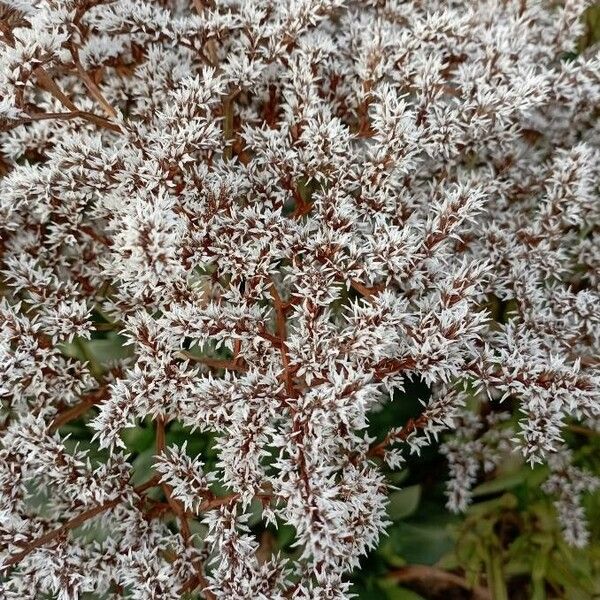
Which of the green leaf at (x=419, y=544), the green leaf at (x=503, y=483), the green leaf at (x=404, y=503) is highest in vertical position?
Answer: the green leaf at (x=503, y=483)

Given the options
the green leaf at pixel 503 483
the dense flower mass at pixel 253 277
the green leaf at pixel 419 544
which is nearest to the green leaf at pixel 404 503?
the green leaf at pixel 419 544

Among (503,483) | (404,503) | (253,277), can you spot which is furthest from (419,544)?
(253,277)

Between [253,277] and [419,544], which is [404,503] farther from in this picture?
[253,277]

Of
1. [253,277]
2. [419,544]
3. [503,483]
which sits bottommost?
[419,544]

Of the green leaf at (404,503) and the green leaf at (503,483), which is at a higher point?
the green leaf at (503,483)

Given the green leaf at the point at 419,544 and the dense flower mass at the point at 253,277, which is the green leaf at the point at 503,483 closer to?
the green leaf at the point at 419,544

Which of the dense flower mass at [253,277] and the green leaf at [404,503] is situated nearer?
the dense flower mass at [253,277]

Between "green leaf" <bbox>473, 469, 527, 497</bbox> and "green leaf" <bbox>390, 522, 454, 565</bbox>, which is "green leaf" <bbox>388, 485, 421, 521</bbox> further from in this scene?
"green leaf" <bbox>473, 469, 527, 497</bbox>

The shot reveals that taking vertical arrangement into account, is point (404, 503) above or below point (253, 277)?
below
